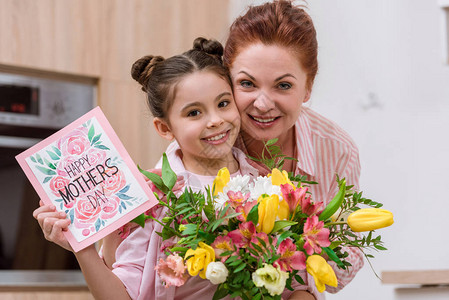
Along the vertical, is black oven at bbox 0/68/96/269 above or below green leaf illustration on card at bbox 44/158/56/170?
below

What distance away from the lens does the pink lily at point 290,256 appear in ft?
3.08

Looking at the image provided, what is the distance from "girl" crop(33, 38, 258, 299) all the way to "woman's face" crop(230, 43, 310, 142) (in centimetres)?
4

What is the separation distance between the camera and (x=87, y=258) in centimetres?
106

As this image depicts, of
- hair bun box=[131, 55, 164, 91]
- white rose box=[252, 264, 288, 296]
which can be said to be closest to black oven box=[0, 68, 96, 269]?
hair bun box=[131, 55, 164, 91]

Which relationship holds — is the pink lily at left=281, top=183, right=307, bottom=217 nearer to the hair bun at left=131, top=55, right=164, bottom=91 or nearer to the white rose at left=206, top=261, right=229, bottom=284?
the white rose at left=206, top=261, right=229, bottom=284

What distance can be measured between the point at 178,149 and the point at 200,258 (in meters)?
0.47

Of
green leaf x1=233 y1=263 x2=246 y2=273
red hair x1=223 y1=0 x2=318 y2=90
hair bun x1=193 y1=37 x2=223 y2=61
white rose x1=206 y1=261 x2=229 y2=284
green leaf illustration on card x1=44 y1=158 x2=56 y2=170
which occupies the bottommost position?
white rose x1=206 y1=261 x2=229 y2=284

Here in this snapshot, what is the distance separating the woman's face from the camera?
131 centimetres

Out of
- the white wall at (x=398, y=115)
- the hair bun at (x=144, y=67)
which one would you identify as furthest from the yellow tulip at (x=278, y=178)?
the white wall at (x=398, y=115)

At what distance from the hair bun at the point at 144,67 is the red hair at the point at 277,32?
0.16 m

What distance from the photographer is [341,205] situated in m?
1.02

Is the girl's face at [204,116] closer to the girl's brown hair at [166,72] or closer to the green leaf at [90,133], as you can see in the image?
the girl's brown hair at [166,72]

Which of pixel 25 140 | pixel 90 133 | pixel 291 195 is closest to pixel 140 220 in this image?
pixel 90 133

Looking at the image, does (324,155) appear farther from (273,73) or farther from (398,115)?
(398,115)
